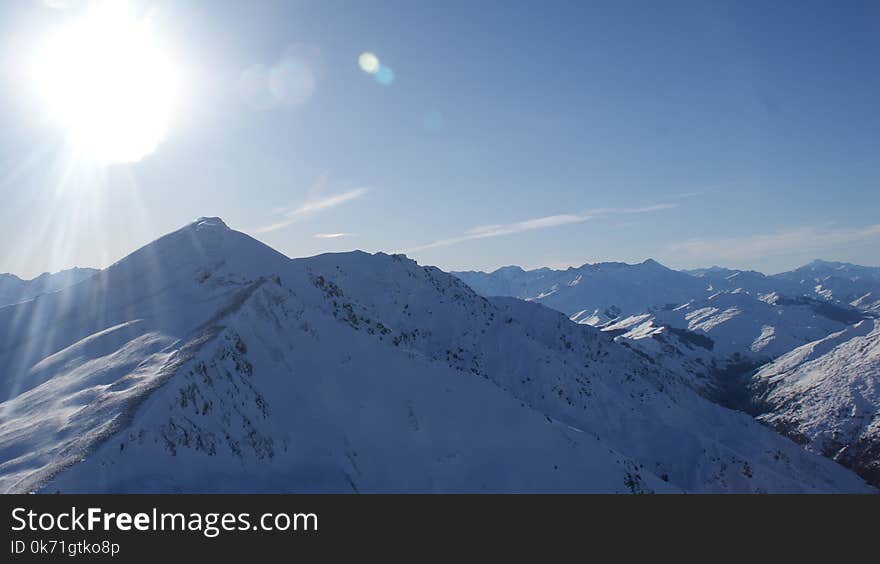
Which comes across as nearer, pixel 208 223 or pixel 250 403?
pixel 250 403

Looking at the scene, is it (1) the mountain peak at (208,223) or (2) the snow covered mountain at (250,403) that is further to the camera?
(1) the mountain peak at (208,223)

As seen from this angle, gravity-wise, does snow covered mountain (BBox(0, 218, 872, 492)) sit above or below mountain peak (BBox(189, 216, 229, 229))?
below

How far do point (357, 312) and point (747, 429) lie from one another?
102 metres

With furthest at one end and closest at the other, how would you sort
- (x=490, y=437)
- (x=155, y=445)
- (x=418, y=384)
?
(x=418, y=384)
(x=490, y=437)
(x=155, y=445)

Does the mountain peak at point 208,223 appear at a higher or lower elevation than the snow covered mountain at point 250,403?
higher

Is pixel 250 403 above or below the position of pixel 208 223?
below

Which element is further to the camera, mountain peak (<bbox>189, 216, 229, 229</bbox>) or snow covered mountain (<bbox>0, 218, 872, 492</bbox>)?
mountain peak (<bbox>189, 216, 229, 229</bbox>)

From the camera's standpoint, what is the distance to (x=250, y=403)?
101 feet

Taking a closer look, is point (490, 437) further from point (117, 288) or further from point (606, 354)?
point (606, 354)

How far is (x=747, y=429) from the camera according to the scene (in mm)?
115125

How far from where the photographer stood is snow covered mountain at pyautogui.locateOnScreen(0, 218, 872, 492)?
23.4m

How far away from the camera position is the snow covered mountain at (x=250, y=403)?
23.4 metres
